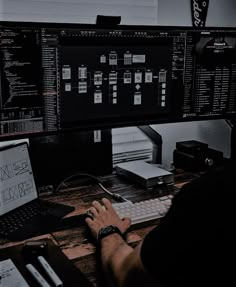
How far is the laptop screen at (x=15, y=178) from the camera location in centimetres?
153

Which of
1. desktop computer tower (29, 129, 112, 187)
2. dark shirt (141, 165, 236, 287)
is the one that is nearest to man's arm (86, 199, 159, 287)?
dark shirt (141, 165, 236, 287)

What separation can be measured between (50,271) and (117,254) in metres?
0.17

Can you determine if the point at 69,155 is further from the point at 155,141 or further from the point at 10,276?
the point at 10,276

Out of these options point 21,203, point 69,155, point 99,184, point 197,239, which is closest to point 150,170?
point 99,184

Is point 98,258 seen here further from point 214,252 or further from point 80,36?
point 80,36

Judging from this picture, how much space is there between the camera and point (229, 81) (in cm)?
196

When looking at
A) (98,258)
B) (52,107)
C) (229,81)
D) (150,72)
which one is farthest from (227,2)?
(98,258)

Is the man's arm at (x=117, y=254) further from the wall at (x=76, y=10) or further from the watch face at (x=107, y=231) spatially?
the wall at (x=76, y=10)

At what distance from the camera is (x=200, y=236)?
850 millimetres

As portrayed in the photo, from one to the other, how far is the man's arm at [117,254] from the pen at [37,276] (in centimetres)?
17

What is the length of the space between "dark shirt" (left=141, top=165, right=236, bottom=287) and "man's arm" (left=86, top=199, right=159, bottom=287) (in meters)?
0.10

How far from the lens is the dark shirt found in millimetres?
834

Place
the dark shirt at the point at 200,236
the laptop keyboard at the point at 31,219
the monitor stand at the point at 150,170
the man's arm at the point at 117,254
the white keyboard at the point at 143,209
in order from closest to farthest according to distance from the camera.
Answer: the dark shirt at the point at 200,236 → the man's arm at the point at 117,254 → the laptop keyboard at the point at 31,219 → the white keyboard at the point at 143,209 → the monitor stand at the point at 150,170

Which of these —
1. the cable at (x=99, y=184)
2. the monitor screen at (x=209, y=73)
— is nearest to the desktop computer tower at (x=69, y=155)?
the cable at (x=99, y=184)
